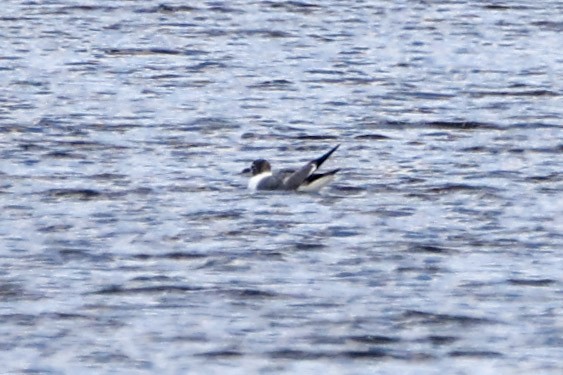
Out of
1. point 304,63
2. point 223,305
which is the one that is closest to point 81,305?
point 223,305

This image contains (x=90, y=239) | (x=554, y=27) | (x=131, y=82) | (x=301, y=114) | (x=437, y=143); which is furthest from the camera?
(x=554, y=27)

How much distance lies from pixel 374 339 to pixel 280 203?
4.99 metres

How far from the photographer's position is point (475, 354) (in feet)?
39.9

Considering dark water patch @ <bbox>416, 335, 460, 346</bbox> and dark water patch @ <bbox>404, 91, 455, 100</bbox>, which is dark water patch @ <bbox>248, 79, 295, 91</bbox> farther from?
Result: dark water patch @ <bbox>416, 335, 460, 346</bbox>

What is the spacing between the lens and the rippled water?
12.5 metres

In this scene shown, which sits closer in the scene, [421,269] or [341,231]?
[421,269]

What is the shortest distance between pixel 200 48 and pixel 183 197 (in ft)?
37.6

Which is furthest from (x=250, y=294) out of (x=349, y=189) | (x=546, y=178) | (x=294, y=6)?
(x=294, y=6)

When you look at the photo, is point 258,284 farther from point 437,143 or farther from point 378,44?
point 378,44

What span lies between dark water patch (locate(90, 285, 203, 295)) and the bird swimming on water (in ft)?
12.4

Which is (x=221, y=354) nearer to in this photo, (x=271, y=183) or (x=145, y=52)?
(x=271, y=183)

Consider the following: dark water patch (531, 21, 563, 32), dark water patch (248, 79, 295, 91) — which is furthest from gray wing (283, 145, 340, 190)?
dark water patch (531, 21, 563, 32)

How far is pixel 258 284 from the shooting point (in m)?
14.0

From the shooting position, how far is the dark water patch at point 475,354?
1210 centimetres
